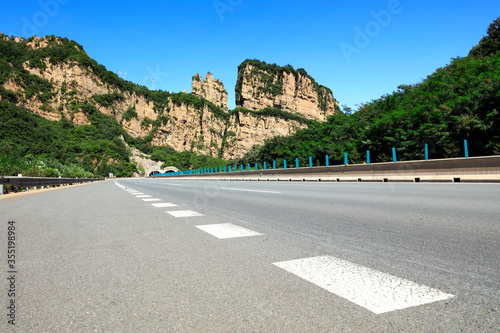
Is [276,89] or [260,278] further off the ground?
[276,89]

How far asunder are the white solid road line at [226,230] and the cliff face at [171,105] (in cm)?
13760

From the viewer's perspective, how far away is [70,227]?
5.51 meters

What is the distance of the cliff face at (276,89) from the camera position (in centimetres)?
17125

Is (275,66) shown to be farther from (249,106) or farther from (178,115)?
(178,115)

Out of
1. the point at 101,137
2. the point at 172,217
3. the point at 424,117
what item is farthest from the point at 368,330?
the point at 101,137

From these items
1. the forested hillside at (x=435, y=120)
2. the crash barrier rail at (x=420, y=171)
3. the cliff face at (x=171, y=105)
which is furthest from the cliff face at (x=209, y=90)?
the crash barrier rail at (x=420, y=171)

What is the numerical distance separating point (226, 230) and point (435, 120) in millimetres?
34839

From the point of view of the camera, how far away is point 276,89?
17400 centimetres

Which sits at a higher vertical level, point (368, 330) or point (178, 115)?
point (178, 115)

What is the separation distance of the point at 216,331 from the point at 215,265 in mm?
1224

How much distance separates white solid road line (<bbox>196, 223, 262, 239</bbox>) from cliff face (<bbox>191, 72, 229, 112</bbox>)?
193072 millimetres

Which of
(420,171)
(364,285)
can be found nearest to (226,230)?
(364,285)

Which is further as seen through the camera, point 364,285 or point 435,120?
point 435,120

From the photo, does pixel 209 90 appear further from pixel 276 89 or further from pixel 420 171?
pixel 420 171
